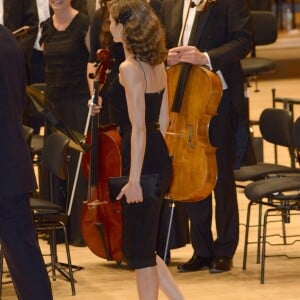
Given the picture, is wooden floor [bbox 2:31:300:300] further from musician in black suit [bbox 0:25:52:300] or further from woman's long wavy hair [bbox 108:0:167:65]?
woman's long wavy hair [bbox 108:0:167:65]

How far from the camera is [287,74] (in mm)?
15047

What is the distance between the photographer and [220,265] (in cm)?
632

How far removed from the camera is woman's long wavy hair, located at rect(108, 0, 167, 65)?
193 inches

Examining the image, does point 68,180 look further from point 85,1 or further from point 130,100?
point 130,100

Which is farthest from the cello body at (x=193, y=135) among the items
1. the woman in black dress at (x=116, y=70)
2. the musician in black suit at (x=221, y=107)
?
the woman in black dress at (x=116, y=70)

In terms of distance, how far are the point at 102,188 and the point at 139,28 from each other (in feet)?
4.00

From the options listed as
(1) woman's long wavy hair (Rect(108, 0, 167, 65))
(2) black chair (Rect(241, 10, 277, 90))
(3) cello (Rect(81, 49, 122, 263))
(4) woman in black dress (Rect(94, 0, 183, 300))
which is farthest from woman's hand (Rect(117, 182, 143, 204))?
(2) black chair (Rect(241, 10, 277, 90))

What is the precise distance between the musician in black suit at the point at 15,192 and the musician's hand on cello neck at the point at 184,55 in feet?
3.94

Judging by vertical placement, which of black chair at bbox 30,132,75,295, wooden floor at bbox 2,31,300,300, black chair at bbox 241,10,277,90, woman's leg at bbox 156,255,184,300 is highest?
black chair at bbox 241,10,277,90

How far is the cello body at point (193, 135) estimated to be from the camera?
5.55 meters

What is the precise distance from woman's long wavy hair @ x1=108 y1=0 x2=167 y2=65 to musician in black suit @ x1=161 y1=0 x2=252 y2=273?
1.03 metres

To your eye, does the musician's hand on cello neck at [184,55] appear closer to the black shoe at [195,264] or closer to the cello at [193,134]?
the cello at [193,134]

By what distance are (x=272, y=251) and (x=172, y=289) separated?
175 cm

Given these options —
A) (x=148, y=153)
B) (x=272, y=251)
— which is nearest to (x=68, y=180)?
(x=272, y=251)
